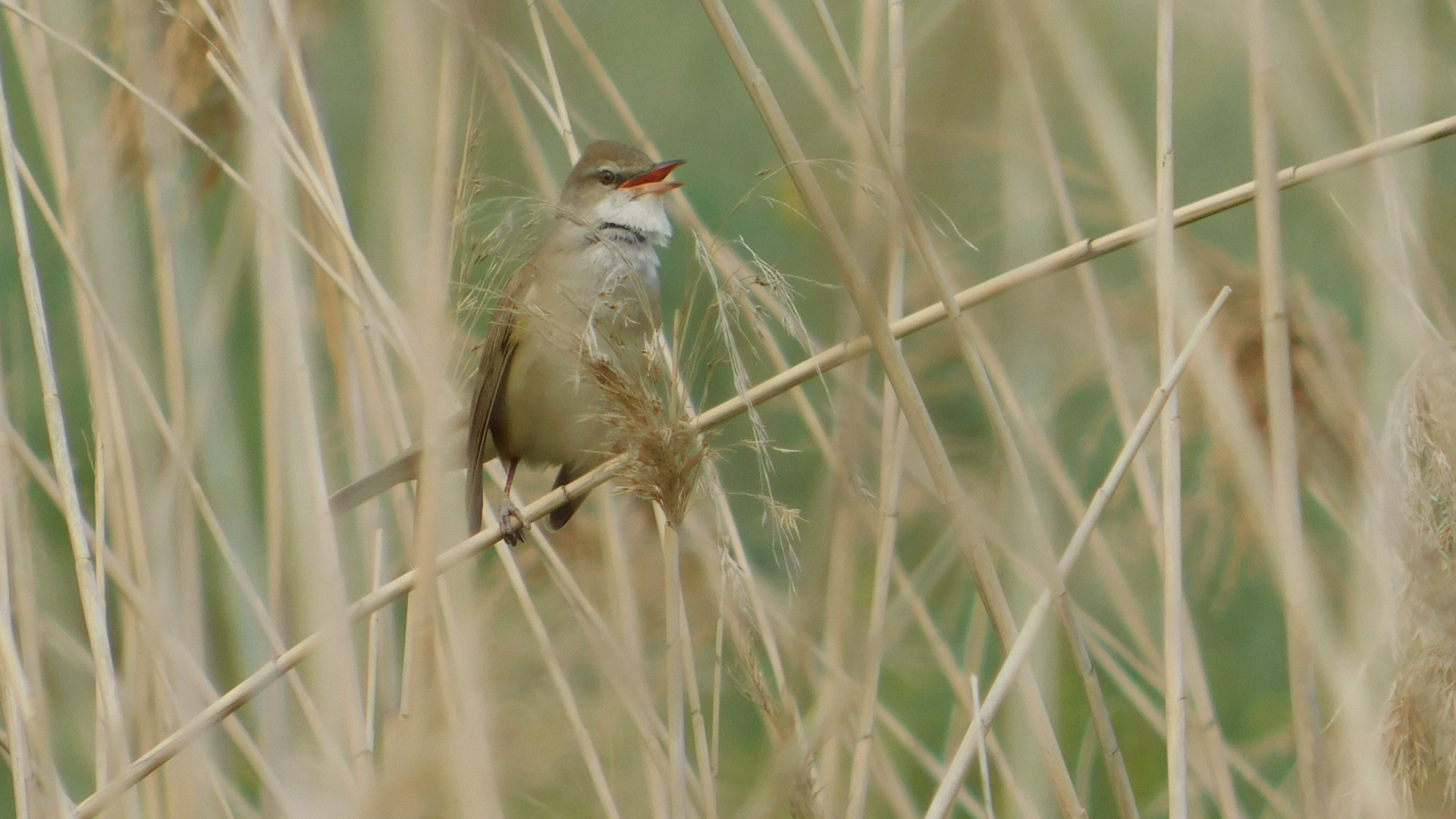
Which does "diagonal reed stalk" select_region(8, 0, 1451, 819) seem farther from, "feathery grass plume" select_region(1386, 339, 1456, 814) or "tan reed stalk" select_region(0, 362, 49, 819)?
"feathery grass plume" select_region(1386, 339, 1456, 814)

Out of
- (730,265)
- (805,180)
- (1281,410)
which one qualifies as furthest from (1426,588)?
(730,265)

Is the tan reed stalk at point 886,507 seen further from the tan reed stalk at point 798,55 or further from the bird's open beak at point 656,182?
the bird's open beak at point 656,182

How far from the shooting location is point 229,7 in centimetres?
206

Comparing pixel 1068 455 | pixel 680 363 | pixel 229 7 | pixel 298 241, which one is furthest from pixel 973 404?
pixel 229 7

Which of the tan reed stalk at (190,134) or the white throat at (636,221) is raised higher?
the tan reed stalk at (190,134)

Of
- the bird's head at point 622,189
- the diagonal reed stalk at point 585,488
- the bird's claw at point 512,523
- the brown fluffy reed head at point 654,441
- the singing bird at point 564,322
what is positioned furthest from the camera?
the bird's head at point 622,189

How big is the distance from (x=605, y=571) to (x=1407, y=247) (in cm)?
151

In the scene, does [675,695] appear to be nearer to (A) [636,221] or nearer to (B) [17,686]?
(B) [17,686]

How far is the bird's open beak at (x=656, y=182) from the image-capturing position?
8.25 feet

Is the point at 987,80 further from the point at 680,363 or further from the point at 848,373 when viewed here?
the point at 680,363

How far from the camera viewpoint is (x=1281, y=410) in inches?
57.0

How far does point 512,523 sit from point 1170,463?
134 centimetres

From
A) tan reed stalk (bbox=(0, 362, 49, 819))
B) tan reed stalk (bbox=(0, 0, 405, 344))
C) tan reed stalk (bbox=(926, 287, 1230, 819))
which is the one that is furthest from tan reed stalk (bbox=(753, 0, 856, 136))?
tan reed stalk (bbox=(0, 362, 49, 819))

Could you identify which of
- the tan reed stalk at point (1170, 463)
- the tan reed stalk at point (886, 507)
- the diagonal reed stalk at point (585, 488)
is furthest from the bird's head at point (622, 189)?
the tan reed stalk at point (1170, 463)
